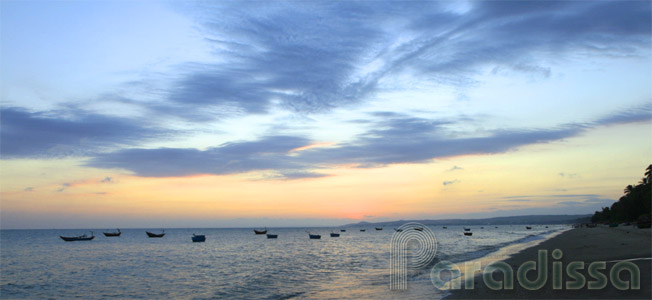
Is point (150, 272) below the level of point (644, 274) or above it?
below

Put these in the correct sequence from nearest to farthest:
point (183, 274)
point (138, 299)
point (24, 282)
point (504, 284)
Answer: point (504, 284), point (138, 299), point (24, 282), point (183, 274)

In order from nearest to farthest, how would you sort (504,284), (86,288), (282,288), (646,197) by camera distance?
1. (504,284)
2. (282,288)
3. (86,288)
4. (646,197)

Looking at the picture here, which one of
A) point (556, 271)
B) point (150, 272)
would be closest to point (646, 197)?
point (556, 271)

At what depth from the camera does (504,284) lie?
75.6 feet

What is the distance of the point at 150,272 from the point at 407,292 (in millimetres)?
29974

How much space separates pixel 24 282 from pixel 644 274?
4612cm

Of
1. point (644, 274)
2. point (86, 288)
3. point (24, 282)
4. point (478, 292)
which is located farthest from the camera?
point (24, 282)

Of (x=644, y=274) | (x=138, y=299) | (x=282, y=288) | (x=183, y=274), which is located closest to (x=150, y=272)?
(x=183, y=274)

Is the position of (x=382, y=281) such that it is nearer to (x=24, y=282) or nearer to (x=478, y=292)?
(x=478, y=292)

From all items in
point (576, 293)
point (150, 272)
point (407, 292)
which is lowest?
point (150, 272)

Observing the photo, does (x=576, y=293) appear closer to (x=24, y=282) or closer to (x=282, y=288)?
(x=282, y=288)

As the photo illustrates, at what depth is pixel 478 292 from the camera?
21.6 metres

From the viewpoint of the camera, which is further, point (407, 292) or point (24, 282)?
point (24, 282)

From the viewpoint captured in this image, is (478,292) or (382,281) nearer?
(478,292)
